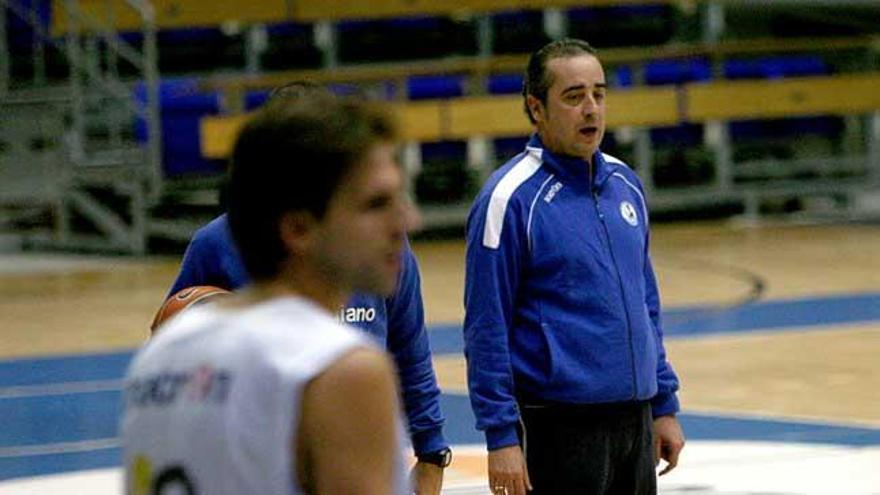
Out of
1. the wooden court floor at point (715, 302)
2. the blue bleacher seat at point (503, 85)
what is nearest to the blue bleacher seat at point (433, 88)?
the blue bleacher seat at point (503, 85)

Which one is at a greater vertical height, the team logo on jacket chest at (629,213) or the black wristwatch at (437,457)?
the team logo on jacket chest at (629,213)

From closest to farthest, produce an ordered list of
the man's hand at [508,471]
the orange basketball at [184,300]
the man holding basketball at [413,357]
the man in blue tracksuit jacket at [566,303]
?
the orange basketball at [184,300], the man holding basketball at [413,357], the man's hand at [508,471], the man in blue tracksuit jacket at [566,303]

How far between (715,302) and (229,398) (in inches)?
377

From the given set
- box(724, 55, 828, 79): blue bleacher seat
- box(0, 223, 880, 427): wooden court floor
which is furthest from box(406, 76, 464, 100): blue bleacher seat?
box(724, 55, 828, 79): blue bleacher seat

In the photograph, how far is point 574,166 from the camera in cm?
406

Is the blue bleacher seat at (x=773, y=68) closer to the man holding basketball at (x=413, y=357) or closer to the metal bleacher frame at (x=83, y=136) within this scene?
the metal bleacher frame at (x=83, y=136)

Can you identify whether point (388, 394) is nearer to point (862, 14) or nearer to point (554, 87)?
point (554, 87)

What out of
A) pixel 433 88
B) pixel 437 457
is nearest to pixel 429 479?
pixel 437 457

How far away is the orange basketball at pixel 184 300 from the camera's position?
3123mm

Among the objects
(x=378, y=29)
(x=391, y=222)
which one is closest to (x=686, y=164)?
(x=378, y=29)

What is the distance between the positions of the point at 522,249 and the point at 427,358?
49cm

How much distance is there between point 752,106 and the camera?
15.5m

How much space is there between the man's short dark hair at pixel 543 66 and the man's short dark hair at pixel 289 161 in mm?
2206

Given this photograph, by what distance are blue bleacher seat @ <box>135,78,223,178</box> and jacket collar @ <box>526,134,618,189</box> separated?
10.6 metres
